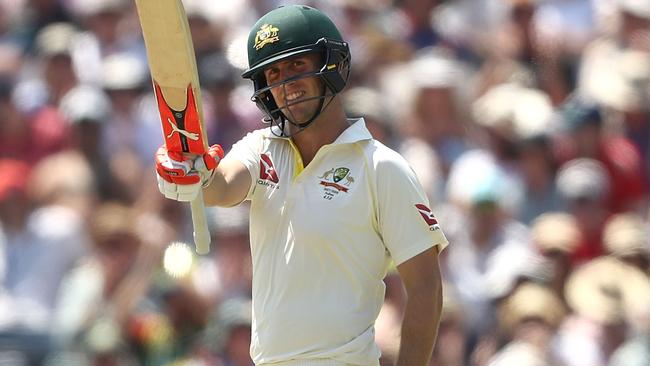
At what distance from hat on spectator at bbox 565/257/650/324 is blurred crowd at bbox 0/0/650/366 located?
0.04 feet

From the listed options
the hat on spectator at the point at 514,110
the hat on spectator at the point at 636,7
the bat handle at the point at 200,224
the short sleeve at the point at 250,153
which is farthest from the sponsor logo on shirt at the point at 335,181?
the hat on spectator at the point at 636,7

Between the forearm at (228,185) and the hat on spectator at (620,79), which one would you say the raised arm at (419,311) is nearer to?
the forearm at (228,185)

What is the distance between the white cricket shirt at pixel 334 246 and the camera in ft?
16.0

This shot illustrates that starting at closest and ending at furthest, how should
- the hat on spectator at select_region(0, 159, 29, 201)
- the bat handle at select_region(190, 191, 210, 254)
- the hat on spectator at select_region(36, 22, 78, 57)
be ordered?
the bat handle at select_region(190, 191, 210, 254) < the hat on spectator at select_region(0, 159, 29, 201) < the hat on spectator at select_region(36, 22, 78, 57)

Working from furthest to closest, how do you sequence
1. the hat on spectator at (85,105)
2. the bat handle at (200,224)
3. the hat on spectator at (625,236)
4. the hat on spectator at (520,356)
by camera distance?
the hat on spectator at (85,105) < the hat on spectator at (625,236) < the hat on spectator at (520,356) < the bat handle at (200,224)

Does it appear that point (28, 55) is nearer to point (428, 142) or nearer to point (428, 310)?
point (428, 142)

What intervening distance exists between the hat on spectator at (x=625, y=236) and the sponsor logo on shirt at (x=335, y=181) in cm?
391

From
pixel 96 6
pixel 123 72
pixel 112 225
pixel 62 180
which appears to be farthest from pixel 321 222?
pixel 96 6

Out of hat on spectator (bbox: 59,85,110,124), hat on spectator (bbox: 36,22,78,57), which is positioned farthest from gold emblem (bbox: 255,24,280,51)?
hat on spectator (bbox: 36,22,78,57)

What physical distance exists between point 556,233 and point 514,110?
1202 mm

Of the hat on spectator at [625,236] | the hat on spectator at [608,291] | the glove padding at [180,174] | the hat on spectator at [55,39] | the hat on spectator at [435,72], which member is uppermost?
the glove padding at [180,174]

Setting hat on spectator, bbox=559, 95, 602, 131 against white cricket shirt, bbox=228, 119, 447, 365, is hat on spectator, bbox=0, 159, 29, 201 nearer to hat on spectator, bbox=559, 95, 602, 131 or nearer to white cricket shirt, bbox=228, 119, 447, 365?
hat on spectator, bbox=559, 95, 602, 131

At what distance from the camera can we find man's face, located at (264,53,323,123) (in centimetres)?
498

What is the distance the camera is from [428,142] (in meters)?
9.35
